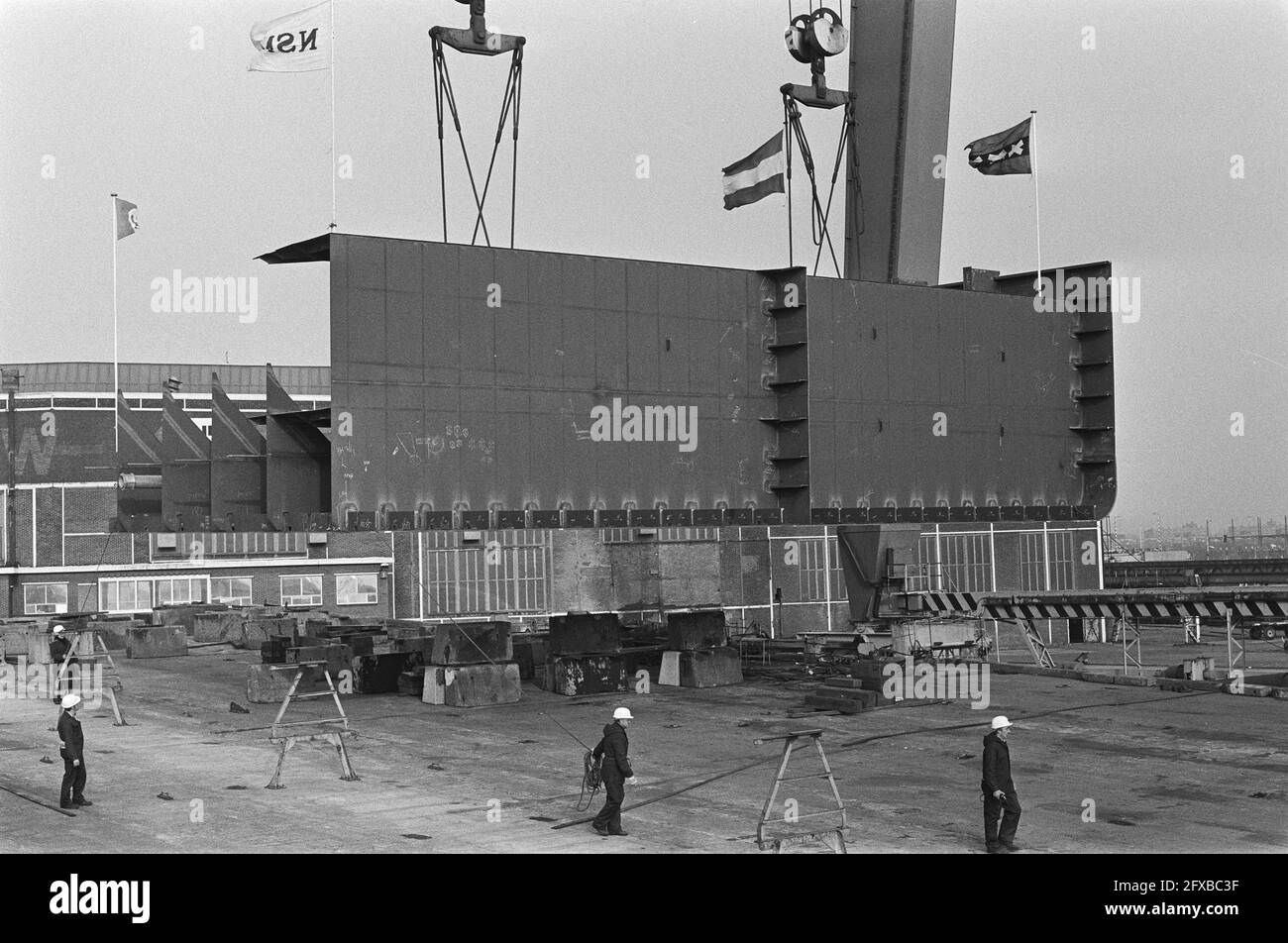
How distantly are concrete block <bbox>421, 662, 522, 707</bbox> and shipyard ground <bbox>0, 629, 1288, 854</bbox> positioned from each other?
355 millimetres

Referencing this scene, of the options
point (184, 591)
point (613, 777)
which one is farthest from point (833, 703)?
point (184, 591)

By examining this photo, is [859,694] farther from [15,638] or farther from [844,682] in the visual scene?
[15,638]

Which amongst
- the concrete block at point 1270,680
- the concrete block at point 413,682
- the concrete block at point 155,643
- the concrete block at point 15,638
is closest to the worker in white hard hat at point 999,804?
the concrete block at point 413,682

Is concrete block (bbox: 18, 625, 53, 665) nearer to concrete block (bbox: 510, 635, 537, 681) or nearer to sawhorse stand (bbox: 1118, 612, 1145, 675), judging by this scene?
concrete block (bbox: 510, 635, 537, 681)

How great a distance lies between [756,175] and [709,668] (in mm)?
10691

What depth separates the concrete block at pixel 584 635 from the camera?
29.1 m

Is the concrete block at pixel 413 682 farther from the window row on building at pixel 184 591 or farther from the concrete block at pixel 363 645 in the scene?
the window row on building at pixel 184 591

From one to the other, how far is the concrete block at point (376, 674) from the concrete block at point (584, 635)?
3588 millimetres

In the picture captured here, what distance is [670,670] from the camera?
30219 millimetres

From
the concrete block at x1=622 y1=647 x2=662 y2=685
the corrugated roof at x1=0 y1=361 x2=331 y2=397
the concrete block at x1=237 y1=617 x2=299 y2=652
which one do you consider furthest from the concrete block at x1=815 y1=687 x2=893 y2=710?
the corrugated roof at x1=0 y1=361 x2=331 y2=397

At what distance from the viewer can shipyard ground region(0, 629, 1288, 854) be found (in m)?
15.5

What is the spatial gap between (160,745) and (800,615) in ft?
107
